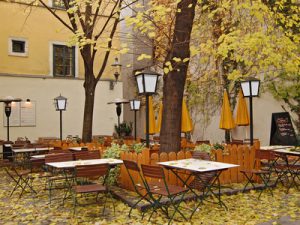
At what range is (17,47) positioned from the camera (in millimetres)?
17656

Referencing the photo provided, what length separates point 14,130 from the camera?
17.4 m

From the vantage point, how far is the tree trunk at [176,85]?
8.27m

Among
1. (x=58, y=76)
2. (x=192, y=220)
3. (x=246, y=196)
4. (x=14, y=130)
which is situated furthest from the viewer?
(x=58, y=76)

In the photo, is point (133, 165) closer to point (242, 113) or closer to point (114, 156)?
point (114, 156)

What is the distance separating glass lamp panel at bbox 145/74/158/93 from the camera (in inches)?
316

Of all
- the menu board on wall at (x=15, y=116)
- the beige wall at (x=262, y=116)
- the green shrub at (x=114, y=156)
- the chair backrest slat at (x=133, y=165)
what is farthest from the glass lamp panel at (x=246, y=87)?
the menu board on wall at (x=15, y=116)

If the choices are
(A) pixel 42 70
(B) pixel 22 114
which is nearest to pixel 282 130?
(A) pixel 42 70

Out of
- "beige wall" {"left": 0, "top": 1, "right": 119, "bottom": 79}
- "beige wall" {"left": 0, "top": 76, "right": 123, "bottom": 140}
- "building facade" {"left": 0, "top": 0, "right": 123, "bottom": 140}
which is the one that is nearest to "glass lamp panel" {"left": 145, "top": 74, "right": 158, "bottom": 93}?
"building facade" {"left": 0, "top": 0, "right": 123, "bottom": 140}

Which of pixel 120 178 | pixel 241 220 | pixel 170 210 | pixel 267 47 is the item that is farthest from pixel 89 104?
pixel 241 220

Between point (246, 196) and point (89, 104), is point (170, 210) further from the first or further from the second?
point (89, 104)

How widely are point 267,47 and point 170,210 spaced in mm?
4790

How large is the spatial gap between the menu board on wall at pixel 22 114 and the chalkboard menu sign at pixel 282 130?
10637 millimetres

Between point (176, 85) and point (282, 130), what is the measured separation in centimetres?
792

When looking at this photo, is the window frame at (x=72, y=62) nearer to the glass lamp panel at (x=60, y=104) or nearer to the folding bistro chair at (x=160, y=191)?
the glass lamp panel at (x=60, y=104)
